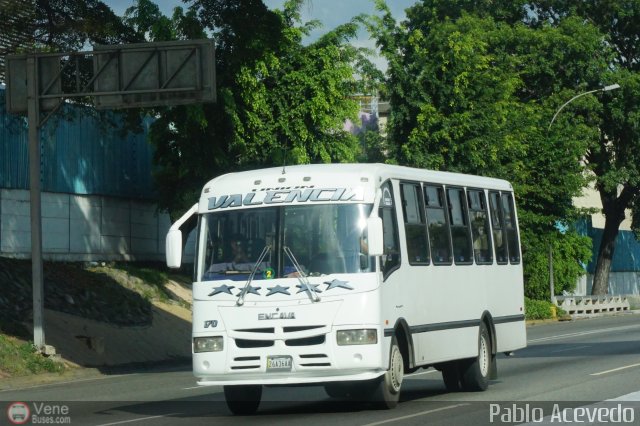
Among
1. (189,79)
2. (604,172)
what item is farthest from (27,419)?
(604,172)

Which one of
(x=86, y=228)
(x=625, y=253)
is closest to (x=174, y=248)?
(x=86, y=228)

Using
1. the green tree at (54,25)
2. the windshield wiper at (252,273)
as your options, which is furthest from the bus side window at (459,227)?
the green tree at (54,25)

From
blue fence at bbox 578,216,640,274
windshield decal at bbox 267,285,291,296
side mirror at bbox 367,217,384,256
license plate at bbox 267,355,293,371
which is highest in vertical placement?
blue fence at bbox 578,216,640,274

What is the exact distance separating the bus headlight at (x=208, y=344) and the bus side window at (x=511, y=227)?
6.76 m

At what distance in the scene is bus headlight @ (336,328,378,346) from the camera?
14.7 m

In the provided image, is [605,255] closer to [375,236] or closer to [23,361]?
[23,361]

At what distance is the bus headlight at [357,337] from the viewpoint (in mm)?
14672

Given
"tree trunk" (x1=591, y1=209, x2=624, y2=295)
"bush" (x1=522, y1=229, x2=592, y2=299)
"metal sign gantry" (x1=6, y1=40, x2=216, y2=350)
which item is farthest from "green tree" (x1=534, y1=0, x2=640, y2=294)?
"metal sign gantry" (x1=6, y1=40, x2=216, y2=350)

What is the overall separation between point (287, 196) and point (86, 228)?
21.9m

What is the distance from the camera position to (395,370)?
1534cm

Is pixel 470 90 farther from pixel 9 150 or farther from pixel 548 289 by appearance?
pixel 9 150

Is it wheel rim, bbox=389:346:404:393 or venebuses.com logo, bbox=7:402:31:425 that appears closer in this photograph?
wheel rim, bbox=389:346:404:393

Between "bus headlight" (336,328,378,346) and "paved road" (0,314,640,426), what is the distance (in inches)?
33.9

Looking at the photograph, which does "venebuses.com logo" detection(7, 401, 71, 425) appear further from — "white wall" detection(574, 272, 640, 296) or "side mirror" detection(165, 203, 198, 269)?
"white wall" detection(574, 272, 640, 296)
